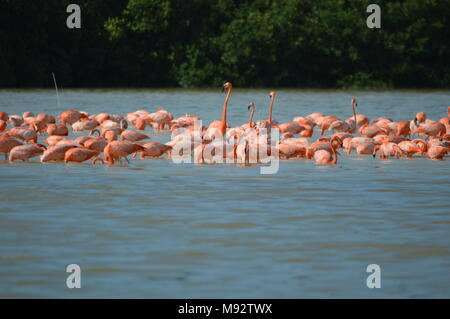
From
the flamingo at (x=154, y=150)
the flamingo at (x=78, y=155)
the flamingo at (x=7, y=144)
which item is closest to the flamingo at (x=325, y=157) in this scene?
the flamingo at (x=154, y=150)

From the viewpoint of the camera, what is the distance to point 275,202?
365 inches

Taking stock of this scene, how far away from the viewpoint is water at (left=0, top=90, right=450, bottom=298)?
603 centimetres

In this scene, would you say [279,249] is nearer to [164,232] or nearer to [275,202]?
[164,232]

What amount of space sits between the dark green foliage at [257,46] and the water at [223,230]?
37490 millimetres

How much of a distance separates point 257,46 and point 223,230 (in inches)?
1691

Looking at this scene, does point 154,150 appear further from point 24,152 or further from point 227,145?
point 24,152

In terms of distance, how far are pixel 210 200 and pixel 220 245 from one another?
2.29 meters

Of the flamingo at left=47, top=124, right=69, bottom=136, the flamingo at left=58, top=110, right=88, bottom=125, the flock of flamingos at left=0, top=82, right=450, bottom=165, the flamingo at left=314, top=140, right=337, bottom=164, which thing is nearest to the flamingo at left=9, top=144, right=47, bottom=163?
the flock of flamingos at left=0, top=82, right=450, bottom=165

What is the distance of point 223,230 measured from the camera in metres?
7.71

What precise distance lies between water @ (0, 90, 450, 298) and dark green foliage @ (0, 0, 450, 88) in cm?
3749

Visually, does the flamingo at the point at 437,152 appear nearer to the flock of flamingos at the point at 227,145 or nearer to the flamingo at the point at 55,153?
the flock of flamingos at the point at 227,145

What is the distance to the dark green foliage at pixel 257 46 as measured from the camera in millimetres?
49500

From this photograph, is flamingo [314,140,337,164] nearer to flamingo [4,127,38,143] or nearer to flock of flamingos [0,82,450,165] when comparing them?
flock of flamingos [0,82,450,165]

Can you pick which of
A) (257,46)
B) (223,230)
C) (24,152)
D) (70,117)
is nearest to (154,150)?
(24,152)
